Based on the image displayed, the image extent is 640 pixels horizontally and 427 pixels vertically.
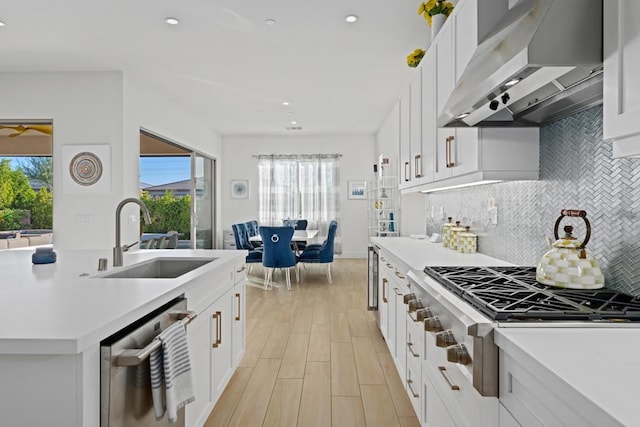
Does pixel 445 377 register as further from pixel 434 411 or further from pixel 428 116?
pixel 428 116

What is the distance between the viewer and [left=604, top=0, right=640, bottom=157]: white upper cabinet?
903 millimetres

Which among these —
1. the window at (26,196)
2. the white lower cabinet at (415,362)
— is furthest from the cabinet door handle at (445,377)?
the window at (26,196)

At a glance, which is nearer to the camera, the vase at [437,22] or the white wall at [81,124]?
the vase at [437,22]

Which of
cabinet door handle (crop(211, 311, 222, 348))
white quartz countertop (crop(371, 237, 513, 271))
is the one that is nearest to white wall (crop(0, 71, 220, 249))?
cabinet door handle (crop(211, 311, 222, 348))

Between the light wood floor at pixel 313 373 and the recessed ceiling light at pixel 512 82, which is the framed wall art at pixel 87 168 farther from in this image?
the recessed ceiling light at pixel 512 82

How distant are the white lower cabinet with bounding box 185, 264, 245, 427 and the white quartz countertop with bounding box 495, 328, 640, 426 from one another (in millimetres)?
1288

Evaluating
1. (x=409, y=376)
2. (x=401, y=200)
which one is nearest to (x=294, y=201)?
(x=401, y=200)

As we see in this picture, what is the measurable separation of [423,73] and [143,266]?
2262mm

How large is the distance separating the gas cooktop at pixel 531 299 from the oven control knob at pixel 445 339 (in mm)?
135

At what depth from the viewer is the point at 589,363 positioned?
775 mm

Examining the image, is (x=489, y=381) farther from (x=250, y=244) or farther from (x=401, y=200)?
(x=250, y=244)

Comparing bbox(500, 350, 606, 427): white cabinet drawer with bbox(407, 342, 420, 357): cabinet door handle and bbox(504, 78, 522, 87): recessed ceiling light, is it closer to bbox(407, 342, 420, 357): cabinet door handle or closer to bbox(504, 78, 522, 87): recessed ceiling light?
bbox(504, 78, 522, 87): recessed ceiling light

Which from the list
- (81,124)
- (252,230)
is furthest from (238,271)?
(252,230)

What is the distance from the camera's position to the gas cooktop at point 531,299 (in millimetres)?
1043
